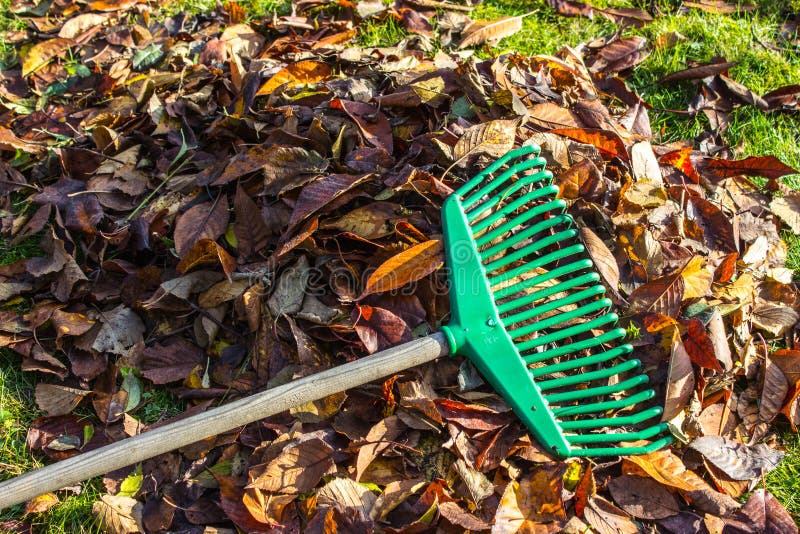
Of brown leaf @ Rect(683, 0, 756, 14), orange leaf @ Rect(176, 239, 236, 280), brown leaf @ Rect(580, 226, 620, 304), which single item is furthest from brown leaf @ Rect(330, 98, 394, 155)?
brown leaf @ Rect(683, 0, 756, 14)

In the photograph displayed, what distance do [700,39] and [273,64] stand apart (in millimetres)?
2217

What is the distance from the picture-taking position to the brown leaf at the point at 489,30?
11.2ft

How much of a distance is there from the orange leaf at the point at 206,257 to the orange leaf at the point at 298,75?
75cm

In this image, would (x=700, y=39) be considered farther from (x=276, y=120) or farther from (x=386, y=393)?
(x=386, y=393)

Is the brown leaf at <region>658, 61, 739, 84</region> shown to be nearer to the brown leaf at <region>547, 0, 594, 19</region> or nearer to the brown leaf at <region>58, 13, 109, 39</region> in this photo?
the brown leaf at <region>547, 0, 594, 19</region>

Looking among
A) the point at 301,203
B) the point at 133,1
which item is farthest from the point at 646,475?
the point at 133,1

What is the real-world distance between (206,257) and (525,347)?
1106 mm

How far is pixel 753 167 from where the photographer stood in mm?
2914

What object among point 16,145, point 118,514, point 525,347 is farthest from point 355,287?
point 16,145

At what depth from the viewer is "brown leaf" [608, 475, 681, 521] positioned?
6.84 ft

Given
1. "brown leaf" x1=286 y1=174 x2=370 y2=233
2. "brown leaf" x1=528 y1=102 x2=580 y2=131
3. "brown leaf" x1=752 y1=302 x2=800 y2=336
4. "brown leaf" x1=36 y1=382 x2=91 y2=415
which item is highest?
"brown leaf" x1=528 y1=102 x2=580 y2=131

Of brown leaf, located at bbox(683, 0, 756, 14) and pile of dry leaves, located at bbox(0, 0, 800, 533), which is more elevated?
brown leaf, located at bbox(683, 0, 756, 14)

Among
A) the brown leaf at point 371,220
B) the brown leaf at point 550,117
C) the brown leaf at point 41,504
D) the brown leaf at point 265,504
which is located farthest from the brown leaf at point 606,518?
the brown leaf at point 41,504

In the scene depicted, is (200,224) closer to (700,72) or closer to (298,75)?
(298,75)
